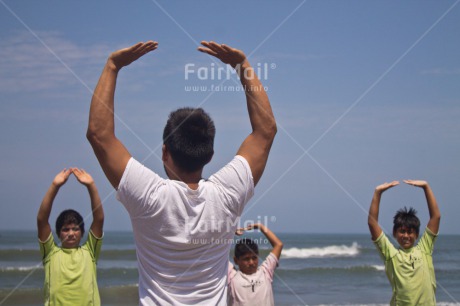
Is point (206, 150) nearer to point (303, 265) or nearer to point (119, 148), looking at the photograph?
point (119, 148)

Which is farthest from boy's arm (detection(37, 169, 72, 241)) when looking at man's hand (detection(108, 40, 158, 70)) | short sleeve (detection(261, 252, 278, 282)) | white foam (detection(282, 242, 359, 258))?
white foam (detection(282, 242, 359, 258))

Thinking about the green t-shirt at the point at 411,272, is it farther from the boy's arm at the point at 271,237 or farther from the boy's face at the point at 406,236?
the boy's arm at the point at 271,237

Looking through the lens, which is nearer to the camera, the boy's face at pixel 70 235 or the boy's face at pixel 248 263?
the boy's face at pixel 70 235

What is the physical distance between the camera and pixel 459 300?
1599 centimetres

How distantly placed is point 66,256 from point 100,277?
1557cm

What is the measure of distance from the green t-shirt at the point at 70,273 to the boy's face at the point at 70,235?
0.07 m

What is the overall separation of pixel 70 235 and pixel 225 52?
3.56 metres

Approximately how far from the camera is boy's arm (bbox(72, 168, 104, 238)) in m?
4.32

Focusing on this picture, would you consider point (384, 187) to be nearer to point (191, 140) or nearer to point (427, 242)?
point (427, 242)

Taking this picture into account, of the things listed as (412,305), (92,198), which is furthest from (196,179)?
(412,305)

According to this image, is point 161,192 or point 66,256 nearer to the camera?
point 161,192

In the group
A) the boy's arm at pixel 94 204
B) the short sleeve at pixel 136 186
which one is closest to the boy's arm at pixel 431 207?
the boy's arm at pixel 94 204

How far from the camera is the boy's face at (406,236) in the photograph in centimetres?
619

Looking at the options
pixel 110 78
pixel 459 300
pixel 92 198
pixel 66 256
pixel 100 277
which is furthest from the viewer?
pixel 100 277
